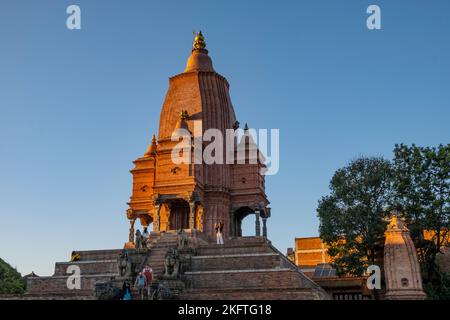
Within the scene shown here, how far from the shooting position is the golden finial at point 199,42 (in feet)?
126

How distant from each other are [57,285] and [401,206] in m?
20.0

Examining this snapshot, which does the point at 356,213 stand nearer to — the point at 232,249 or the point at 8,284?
the point at 232,249

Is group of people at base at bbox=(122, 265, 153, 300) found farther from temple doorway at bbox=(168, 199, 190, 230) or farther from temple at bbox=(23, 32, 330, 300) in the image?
temple doorway at bbox=(168, 199, 190, 230)

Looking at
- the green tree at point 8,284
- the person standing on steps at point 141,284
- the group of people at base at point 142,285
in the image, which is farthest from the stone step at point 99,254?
the green tree at point 8,284

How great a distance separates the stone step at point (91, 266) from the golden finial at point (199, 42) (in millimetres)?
19266

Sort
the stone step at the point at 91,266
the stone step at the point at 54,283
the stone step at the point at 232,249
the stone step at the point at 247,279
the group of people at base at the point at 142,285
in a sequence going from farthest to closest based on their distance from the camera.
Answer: the stone step at the point at 91,266 → the stone step at the point at 54,283 → the stone step at the point at 232,249 → the stone step at the point at 247,279 → the group of people at base at the point at 142,285

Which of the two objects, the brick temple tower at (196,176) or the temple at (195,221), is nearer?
the temple at (195,221)

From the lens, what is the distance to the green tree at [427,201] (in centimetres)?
2622

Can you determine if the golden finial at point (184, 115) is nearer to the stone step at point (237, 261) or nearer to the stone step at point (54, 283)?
the stone step at point (237, 261)

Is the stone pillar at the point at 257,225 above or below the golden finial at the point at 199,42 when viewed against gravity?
below

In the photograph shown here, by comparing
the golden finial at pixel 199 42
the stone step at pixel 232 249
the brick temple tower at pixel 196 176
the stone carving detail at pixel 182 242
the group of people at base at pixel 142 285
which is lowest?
the group of people at base at pixel 142 285

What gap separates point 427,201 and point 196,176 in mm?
14120

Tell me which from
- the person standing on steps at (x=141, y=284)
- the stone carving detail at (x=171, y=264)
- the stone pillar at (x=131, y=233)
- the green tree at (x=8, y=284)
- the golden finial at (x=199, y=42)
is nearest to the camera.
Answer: the person standing on steps at (x=141, y=284)
